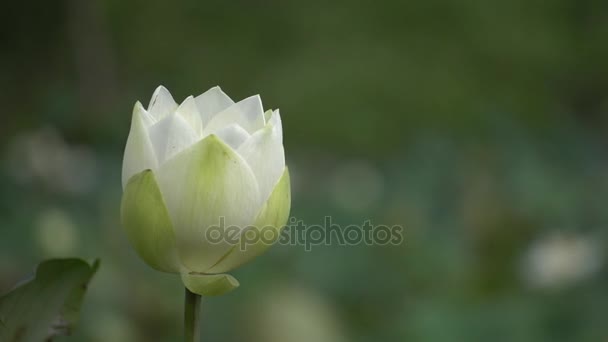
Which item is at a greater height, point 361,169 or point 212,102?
point 361,169

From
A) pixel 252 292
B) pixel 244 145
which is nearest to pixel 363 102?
pixel 252 292

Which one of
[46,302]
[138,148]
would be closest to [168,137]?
[138,148]

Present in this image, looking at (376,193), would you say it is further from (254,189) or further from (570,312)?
(254,189)

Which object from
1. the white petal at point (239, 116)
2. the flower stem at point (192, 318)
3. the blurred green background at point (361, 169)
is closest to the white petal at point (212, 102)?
the white petal at point (239, 116)

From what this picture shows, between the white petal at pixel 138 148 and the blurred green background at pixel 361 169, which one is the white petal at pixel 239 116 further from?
the blurred green background at pixel 361 169

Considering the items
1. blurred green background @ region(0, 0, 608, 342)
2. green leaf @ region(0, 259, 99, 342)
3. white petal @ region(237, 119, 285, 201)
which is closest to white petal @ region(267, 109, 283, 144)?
white petal @ region(237, 119, 285, 201)

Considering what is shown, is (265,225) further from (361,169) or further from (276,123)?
(361,169)

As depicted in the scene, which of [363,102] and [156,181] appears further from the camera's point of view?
[363,102]
